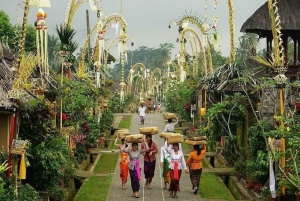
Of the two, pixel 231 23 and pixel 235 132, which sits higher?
pixel 231 23

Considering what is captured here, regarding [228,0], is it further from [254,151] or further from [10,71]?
[10,71]

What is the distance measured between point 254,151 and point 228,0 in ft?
21.0

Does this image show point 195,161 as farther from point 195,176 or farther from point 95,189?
point 95,189

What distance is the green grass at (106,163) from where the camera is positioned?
Answer: 20750 millimetres

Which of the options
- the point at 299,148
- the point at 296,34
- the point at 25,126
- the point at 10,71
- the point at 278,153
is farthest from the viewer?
the point at 296,34

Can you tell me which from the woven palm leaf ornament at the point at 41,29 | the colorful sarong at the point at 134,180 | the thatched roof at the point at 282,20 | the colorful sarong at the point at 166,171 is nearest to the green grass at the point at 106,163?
the colorful sarong at the point at 166,171

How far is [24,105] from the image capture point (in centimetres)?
1345

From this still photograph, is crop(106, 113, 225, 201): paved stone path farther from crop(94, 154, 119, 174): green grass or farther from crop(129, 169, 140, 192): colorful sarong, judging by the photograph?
crop(94, 154, 119, 174): green grass

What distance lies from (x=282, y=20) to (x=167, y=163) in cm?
1149

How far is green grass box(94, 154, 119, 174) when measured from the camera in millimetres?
20750

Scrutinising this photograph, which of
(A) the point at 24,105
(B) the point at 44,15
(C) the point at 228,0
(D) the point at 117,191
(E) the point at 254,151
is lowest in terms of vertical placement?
(D) the point at 117,191

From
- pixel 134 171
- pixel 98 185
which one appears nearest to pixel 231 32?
pixel 98 185

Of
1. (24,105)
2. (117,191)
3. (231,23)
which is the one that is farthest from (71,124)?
(24,105)

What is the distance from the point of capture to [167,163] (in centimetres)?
1619
